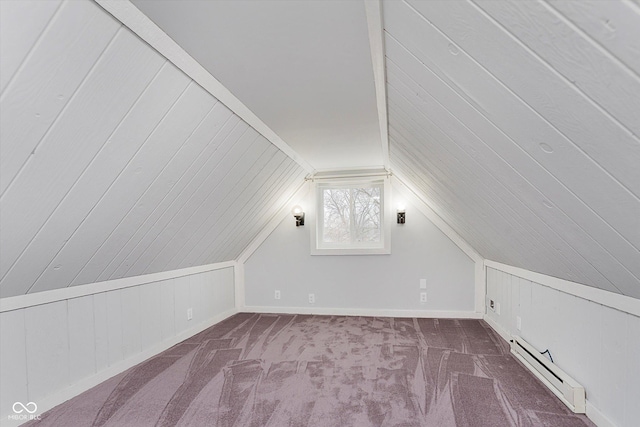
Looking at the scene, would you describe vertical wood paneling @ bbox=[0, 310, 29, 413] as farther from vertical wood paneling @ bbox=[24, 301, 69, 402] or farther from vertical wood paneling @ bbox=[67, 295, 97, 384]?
vertical wood paneling @ bbox=[67, 295, 97, 384]

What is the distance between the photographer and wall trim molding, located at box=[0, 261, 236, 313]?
6.42 ft

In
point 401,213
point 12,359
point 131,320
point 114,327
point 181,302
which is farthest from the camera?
point 401,213

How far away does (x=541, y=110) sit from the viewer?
1.01 meters

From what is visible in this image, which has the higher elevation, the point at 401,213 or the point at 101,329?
the point at 401,213

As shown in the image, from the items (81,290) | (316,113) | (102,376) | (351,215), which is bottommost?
(102,376)

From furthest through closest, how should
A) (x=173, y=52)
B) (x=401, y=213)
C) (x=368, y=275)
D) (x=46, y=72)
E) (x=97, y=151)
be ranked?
(x=368, y=275), (x=401, y=213), (x=97, y=151), (x=173, y=52), (x=46, y=72)

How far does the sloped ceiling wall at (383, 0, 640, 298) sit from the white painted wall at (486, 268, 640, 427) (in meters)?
0.20

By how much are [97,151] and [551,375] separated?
3.12m

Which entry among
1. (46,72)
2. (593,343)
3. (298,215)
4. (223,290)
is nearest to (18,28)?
(46,72)

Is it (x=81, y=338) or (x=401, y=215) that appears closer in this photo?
(x=81, y=338)

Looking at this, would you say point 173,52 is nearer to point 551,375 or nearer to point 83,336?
point 83,336

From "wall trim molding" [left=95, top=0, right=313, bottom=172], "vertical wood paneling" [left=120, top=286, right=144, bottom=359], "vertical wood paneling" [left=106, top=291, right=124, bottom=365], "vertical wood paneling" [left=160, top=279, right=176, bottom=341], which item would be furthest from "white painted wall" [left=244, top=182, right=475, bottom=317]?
"wall trim molding" [left=95, top=0, right=313, bottom=172]

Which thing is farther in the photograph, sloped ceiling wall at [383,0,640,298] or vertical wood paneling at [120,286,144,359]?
vertical wood paneling at [120,286,144,359]

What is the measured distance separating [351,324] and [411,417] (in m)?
1.95
